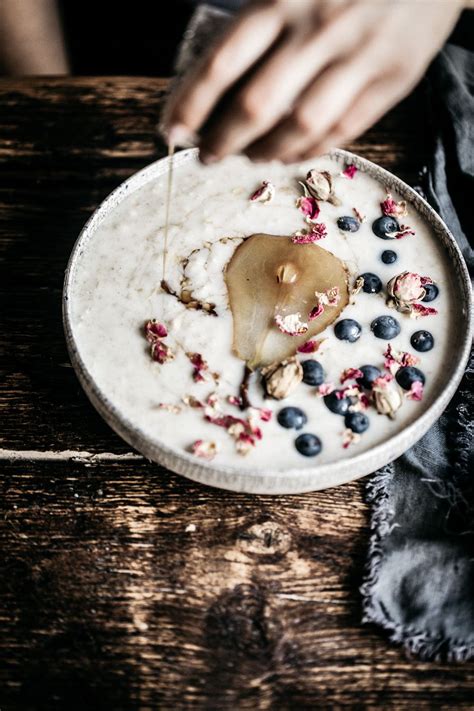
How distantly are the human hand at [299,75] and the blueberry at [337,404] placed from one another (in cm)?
23

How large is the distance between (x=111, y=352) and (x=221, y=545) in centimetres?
22

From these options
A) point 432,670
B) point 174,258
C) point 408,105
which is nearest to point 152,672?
point 432,670

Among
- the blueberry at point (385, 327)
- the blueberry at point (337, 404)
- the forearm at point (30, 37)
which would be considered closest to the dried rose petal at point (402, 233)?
the blueberry at point (385, 327)

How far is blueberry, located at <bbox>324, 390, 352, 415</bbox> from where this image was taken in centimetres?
67

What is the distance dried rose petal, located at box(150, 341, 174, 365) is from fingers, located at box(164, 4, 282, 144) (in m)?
0.24

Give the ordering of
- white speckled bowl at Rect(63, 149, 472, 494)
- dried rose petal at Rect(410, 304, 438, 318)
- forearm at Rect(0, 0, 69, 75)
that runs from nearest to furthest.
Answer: white speckled bowl at Rect(63, 149, 472, 494) → dried rose petal at Rect(410, 304, 438, 318) → forearm at Rect(0, 0, 69, 75)

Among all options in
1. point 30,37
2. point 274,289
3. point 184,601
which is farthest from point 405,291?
point 30,37

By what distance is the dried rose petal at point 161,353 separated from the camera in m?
0.69

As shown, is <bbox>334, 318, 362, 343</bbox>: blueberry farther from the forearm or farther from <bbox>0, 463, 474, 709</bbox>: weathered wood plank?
the forearm

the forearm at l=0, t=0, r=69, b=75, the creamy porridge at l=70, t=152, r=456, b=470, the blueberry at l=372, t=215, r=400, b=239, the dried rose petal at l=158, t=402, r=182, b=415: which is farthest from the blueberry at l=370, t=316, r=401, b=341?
the forearm at l=0, t=0, r=69, b=75

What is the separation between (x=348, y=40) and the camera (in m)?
0.51

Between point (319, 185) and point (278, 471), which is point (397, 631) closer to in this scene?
point (278, 471)

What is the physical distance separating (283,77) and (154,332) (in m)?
0.29

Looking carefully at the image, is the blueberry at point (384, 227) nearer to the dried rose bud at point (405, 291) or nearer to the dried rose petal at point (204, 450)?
the dried rose bud at point (405, 291)
